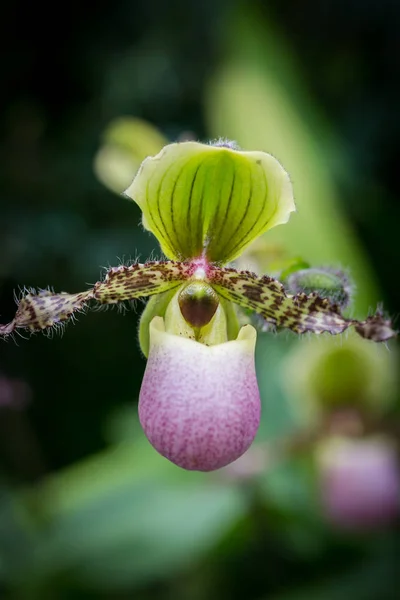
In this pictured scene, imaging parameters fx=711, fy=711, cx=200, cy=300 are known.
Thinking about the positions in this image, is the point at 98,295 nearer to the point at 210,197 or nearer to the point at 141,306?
the point at 210,197

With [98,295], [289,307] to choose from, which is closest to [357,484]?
[289,307]

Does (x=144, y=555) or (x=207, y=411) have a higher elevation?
(x=144, y=555)

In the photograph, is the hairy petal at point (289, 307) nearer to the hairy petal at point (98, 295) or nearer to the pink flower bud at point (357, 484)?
the hairy petal at point (98, 295)

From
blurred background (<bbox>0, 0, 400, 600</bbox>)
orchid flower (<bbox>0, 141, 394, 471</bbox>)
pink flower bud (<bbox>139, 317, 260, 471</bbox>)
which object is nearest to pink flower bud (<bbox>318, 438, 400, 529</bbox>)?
blurred background (<bbox>0, 0, 400, 600</bbox>)

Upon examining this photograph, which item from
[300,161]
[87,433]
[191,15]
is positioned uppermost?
[191,15]

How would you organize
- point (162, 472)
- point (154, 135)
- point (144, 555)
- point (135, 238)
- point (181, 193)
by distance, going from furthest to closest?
1. point (135, 238)
2. point (162, 472)
3. point (144, 555)
4. point (154, 135)
5. point (181, 193)

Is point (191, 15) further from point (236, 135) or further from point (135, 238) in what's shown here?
point (135, 238)

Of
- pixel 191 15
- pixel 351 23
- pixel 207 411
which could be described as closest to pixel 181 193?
pixel 207 411

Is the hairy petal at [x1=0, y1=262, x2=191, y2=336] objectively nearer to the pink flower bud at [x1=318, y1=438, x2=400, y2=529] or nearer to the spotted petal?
the spotted petal
